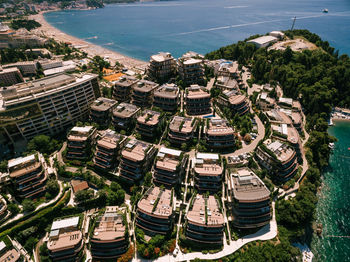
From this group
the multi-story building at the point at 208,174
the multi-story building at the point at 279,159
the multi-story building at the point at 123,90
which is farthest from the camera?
the multi-story building at the point at 123,90

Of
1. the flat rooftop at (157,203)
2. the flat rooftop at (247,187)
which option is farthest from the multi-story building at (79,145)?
the flat rooftop at (247,187)

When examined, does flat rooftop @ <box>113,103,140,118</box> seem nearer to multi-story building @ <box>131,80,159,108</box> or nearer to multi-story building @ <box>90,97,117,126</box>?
multi-story building @ <box>90,97,117,126</box>

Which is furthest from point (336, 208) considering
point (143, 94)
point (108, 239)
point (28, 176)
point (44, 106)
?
point (44, 106)

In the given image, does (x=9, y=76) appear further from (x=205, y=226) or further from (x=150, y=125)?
(x=205, y=226)

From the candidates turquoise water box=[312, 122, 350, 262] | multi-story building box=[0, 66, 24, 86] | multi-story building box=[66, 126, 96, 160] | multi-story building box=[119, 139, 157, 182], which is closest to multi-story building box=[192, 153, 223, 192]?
multi-story building box=[119, 139, 157, 182]

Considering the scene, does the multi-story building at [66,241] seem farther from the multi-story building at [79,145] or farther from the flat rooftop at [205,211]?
the flat rooftop at [205,211]
